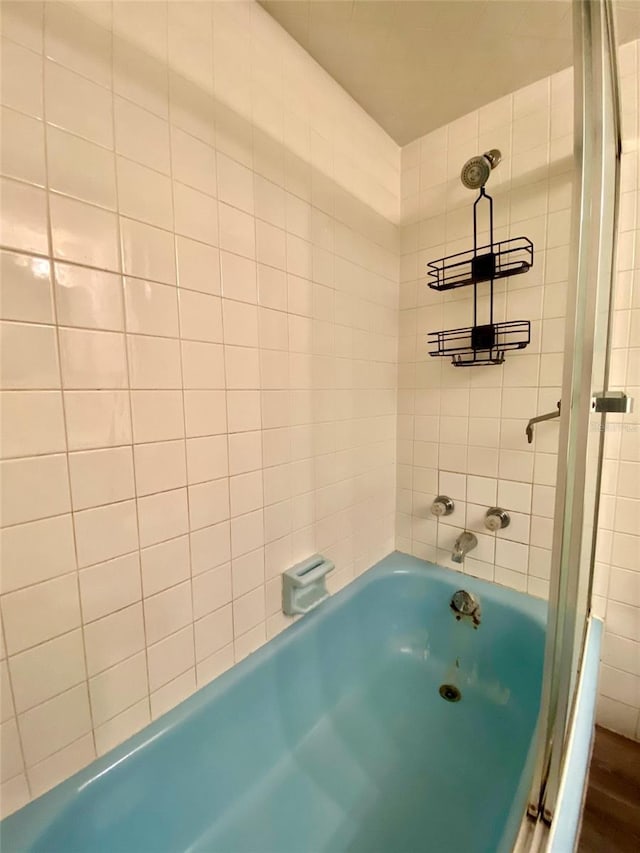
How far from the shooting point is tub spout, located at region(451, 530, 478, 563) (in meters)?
1.43

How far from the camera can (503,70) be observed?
1.16 metres

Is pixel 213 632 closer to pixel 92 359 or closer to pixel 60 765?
pixel 60 765

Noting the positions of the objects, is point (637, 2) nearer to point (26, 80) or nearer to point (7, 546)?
point (26, 80)

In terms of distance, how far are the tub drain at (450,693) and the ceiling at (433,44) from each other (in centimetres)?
211

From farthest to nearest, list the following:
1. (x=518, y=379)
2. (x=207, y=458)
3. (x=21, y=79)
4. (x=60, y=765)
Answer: (x=518, y=379) → (x=207, y=458) → (x=60, y=765) → (x=21, y=79)

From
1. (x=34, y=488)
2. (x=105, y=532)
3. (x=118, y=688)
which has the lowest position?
(x=118, y=688)

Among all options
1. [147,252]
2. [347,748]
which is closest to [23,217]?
[147,252]

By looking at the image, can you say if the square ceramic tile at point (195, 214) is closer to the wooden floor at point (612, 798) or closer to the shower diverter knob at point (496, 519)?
the shower diverter knob at point (496, 519)

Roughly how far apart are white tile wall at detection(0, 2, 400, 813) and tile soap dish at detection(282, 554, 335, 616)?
0.04 meters

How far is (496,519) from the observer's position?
52.9 inches

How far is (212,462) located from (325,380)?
530mm

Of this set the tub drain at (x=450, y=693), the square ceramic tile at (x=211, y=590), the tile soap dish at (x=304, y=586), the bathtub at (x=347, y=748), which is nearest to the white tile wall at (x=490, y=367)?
the bathtub at (x=347, y=748)

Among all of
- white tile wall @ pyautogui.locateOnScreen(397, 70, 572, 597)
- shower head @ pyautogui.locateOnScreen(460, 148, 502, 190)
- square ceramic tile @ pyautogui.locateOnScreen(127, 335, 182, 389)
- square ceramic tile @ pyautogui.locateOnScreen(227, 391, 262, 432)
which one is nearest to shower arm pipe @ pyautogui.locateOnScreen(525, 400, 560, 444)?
white tile wall @ pyautogui.locateOnScreen(397, 70, 572, 597)

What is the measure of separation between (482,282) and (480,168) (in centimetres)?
37
